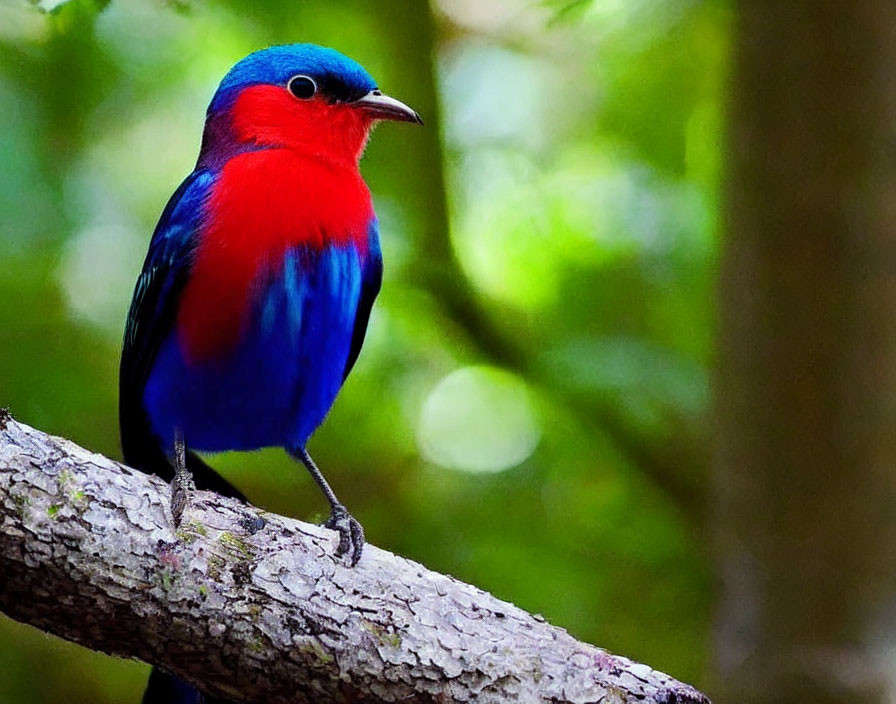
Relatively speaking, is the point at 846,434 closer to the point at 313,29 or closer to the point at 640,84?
the point at 640,84

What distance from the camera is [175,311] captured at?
2.44 meters

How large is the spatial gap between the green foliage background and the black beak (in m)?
0.75

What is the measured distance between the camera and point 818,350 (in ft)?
10.4

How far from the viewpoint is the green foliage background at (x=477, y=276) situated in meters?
3.32

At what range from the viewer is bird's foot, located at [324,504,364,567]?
7.72ft

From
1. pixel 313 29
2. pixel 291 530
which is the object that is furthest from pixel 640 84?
pixel 291 530

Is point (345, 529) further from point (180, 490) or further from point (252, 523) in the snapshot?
point (180, 490)

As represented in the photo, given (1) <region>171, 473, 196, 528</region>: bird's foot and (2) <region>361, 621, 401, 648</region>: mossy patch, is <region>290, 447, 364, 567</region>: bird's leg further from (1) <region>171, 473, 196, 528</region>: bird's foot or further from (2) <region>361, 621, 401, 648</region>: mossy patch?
(1) <region>171, 473, 196, 528</region>: bird's foot

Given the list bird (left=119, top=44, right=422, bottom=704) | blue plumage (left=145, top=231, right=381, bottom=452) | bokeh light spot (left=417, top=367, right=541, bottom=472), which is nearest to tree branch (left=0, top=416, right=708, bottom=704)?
bird (left=119, top=44, right=422, bottom=704)

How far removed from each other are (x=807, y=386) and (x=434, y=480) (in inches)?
46.9

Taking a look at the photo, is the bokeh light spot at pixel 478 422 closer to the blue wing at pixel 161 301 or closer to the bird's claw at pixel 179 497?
the blue wing at pixel 161 301

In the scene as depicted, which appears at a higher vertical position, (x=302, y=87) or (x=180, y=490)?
(x=302, y=87)

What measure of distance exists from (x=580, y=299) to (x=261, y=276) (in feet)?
5.49

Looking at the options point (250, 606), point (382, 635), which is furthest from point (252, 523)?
point (382, 635)
